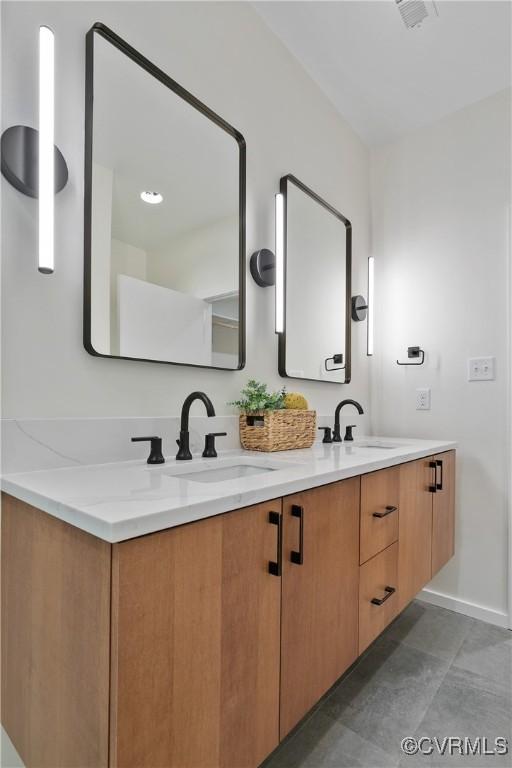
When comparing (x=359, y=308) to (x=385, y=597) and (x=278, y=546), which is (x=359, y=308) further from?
(x=278, y=546)

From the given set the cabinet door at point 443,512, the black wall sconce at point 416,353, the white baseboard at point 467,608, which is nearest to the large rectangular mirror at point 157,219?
the cabinet door at point 443,512

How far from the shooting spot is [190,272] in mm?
1375

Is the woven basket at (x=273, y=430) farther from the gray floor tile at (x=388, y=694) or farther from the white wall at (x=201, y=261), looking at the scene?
the gray floor tile at (x=388, y=694)

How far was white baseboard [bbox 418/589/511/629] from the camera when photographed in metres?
1.93

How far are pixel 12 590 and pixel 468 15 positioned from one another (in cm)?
258

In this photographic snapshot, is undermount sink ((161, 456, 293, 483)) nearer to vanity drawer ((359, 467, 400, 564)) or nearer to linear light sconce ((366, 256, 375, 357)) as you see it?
vanity drawer ((359, 467, 400, 564))

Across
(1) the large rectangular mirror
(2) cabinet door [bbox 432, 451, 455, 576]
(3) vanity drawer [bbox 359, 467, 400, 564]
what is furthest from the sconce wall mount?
(2) cabinet door [bbox 432, 451, 455, 576]

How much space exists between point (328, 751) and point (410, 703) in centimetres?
37

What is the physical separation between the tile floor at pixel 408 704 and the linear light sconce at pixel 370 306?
1.48 meters

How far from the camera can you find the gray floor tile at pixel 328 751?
114 centimetres

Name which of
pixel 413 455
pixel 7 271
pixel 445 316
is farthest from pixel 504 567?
pixel 7 271

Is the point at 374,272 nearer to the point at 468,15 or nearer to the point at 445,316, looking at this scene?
the point at 445,316

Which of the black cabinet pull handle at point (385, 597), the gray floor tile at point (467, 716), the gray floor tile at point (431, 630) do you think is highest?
the black cabinet pull handle at point (385, 597)

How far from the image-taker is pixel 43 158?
961 millimetres
